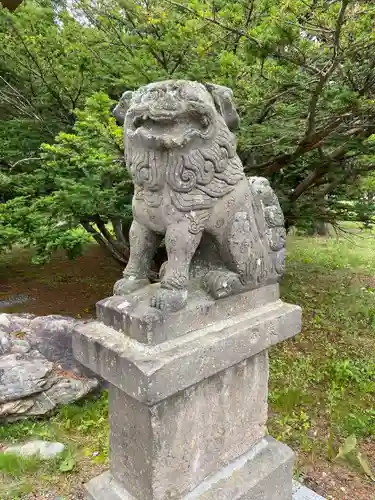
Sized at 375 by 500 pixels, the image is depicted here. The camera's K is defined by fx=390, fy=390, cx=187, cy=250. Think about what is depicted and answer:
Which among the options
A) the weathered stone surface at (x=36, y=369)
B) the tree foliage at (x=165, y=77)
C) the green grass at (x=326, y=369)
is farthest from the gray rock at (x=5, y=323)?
the green grass at (x=326, y=369)

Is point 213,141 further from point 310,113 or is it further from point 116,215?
point 116,215

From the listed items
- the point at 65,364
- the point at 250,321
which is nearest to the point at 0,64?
the point at 65,364

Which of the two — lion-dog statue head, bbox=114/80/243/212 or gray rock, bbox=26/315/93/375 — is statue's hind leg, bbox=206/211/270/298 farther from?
gray rock, bbox=26/315/93/375

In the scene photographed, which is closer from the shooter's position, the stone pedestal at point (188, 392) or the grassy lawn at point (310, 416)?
the stone pedestal at point (188, 392)

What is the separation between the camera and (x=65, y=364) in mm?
3416

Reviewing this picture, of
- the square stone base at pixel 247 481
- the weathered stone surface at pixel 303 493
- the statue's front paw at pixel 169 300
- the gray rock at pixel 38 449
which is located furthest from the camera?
the gray rock at pixel 38 449

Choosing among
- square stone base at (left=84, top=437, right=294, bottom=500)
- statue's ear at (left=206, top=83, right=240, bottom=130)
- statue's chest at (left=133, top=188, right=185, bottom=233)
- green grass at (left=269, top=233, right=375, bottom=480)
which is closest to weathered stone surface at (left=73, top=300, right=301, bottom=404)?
statue's chest at (left=133, top=188, right=185, bottom=233)

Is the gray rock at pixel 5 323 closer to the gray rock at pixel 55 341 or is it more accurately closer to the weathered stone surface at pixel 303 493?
the gray rock at pixel 55 341

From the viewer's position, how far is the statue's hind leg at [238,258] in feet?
5.71

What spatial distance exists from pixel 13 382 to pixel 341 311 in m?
3.96

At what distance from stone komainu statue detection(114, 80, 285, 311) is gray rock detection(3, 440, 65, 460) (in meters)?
1.55

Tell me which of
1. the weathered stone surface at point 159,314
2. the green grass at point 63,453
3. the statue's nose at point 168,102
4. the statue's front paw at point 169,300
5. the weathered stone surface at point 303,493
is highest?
the statue's nose at point 168,102

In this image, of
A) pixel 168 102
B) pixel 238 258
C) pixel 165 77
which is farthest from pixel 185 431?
pixel 165 77

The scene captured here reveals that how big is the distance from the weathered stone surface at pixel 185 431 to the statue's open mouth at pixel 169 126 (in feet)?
3.48
